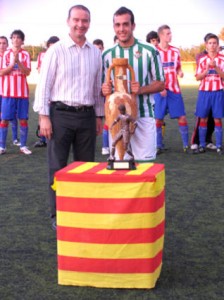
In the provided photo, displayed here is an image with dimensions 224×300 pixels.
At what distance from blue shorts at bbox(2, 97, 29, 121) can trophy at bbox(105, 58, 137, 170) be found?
4.65 meters

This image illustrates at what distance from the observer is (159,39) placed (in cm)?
852

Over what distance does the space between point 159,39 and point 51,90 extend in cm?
454

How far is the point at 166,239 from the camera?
13.9 ft

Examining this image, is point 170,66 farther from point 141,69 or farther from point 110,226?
point 110,226

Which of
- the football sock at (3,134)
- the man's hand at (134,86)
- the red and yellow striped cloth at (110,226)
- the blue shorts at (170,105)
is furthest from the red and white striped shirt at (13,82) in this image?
the red and yellow striped cloth at (110,226)

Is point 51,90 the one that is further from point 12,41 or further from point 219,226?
point 12,41

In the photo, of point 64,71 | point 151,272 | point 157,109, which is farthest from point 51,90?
point 157,109

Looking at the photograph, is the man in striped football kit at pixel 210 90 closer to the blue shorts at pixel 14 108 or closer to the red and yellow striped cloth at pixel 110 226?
the blue shorts at pixel 14 108

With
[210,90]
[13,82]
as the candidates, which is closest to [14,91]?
[13,82]

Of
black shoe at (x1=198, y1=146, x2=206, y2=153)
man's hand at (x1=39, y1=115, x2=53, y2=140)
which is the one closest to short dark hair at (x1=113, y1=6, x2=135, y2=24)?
man's hand at (x1=39, y1=115, x2=53, y2=140)

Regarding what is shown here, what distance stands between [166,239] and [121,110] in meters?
1.14

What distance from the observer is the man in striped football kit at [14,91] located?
8250 mm

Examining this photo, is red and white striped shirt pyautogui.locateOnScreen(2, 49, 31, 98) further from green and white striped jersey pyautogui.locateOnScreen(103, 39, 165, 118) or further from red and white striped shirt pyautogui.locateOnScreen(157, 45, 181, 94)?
green and white striped jersey pyautogui.locateOnScreen(103, 39, 165, 118)

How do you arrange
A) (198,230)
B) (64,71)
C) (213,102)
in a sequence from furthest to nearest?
(213,102)
(198,230)
(64,71)
